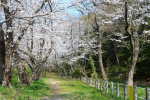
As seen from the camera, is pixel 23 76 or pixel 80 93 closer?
pixel 80 93

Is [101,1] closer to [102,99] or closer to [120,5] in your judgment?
[120,5]

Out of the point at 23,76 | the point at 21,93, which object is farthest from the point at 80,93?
the point at 23,76

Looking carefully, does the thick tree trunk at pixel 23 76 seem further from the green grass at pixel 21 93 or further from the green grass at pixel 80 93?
the green grass at pixel 80 93

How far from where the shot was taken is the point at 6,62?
9828mm

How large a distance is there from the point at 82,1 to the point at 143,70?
12466 millimetres

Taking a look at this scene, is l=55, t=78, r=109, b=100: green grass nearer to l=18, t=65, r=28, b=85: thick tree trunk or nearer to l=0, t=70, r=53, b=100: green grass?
l=0, t=70, r=53, b=100: green grass

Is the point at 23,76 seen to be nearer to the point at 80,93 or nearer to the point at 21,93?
the point at 21,93

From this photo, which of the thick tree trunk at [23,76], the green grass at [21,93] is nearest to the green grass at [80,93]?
the green grass at [21,93]

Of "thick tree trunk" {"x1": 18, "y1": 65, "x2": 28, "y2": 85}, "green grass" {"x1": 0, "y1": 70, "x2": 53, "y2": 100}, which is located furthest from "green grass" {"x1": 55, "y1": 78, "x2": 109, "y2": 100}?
"thick tree trunk" {"x1": 18, "y1": 65, "x2": 28, "y2": 85}

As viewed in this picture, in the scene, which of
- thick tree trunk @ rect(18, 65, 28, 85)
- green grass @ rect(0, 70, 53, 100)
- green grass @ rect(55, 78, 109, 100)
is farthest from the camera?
thick tree trunk @ rect(18, 65, 28, 85)

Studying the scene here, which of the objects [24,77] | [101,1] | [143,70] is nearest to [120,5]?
[101,1]

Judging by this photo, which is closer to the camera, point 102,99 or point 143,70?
point 102,99

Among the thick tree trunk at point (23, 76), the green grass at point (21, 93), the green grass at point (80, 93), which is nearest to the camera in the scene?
the green grass at point (21, 93)

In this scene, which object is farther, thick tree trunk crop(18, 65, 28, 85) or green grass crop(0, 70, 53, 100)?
thick tree trunk crop(18, 65, 28, 85)
